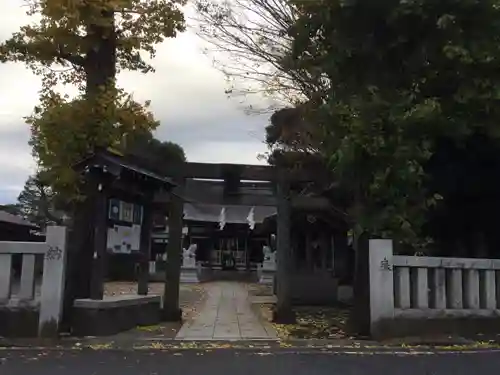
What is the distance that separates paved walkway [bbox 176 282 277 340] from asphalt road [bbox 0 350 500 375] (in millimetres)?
1682

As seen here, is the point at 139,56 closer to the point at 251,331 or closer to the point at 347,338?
the point at 251,331

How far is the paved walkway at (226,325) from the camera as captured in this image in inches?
382

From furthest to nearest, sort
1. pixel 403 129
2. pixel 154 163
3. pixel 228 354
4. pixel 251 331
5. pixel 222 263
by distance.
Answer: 1. pixel 222 263
2. pixel 154 163
3. pixel 251 331
4. pixel 403 129
5. pixel 228 354

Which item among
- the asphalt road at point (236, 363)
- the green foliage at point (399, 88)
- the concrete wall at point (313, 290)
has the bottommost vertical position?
the asphalt road at point (236, 363)

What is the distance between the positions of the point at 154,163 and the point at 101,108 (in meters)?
2.49

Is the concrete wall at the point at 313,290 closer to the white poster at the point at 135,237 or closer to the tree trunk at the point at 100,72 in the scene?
the white poster at the point at 135,237

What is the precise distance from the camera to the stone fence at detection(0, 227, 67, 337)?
8.77 m

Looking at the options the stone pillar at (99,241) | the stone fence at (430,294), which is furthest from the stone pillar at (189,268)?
the stone fence at (430,294)

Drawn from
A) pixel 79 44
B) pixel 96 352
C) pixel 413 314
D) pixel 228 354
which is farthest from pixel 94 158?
pixel 413 314

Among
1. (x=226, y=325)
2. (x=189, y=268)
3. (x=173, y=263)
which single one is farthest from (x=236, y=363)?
(x=189, y=268)

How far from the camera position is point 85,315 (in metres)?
9.15

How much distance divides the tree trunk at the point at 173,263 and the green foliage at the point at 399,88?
11.6ft

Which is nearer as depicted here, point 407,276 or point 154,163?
point 407,276

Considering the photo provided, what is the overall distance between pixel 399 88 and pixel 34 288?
653cm
